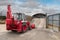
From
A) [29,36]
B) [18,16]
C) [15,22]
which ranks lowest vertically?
[29,36]

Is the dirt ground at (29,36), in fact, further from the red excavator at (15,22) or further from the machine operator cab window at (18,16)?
the machine operator cab window at (18,16)

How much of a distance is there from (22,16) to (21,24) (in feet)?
5.23

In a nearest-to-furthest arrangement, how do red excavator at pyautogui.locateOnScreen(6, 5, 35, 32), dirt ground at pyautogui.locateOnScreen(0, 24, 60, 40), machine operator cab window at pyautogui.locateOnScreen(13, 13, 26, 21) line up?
1. dirt ground at pyautogui.locateOnScreen(0, 24, 60, 40)
2. red excavator at pyautogui.locateOnScreen(6, 5, 35, 32)
3. machine operator cab window at pyautogui.locateOnScreen(13, 13, 26, 21)

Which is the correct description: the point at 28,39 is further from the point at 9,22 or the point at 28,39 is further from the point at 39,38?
the point at 9,22

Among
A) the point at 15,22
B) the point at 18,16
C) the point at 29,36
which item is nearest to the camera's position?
the point at 29,36

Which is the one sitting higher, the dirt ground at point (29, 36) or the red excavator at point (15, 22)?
the red excavator at point (15, 22)

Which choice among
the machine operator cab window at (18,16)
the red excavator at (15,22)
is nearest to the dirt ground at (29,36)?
the red excavator at (15,22)

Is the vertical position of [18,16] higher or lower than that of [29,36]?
higher

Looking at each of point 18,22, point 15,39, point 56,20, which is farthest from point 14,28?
point 56,20

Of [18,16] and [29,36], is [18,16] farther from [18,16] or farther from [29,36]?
[29,36]

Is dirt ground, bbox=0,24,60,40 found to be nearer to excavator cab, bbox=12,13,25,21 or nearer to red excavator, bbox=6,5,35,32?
red excavator, bbox=6,5,35,32

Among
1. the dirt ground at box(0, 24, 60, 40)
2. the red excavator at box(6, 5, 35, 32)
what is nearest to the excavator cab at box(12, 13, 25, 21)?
the red excavator at box(6, 5, 35, 32)

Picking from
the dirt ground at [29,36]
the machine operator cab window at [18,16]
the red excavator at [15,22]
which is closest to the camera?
the dirt ground at [29,36]

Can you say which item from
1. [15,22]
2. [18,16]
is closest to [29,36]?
[15,22]
